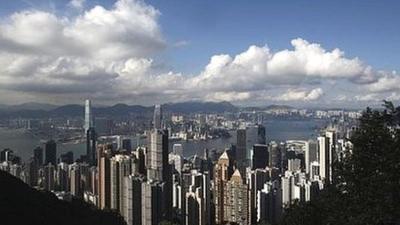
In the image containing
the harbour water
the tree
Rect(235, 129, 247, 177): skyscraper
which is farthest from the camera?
the harbour water

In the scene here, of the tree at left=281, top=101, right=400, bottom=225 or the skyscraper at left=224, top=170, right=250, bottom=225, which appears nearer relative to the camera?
the tree at left=281, top=101, right=400, bottom=225

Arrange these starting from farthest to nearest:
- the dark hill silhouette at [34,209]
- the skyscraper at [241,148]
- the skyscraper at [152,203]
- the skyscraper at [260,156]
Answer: the skyscraper at [241,148] → the skyscraper at [260,156] → the skyscraper at [152,203] → the dark hill silhouette at [34,209]

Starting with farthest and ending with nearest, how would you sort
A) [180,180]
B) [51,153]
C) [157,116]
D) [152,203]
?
[157,116], [51,153], [180,180], [152,203]

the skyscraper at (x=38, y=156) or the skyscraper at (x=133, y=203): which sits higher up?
the skyscraper at (x=38, y=156)

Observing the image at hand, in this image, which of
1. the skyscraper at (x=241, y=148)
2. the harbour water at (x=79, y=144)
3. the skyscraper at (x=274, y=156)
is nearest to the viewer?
the skyscraper at (x=274, y=156)

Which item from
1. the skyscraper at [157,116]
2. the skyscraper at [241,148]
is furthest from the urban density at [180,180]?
the skyscraper at [157,116]

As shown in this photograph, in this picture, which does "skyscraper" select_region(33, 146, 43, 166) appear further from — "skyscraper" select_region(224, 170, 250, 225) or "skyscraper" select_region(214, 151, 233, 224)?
"skyscraper" select_region(224, 170, 250, 225)

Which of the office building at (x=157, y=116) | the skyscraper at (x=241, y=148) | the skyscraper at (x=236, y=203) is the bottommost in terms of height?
the skyscraper at (x=236, y=203)

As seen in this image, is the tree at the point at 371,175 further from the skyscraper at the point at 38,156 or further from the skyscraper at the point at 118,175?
the skyscraper at the point at 38,156

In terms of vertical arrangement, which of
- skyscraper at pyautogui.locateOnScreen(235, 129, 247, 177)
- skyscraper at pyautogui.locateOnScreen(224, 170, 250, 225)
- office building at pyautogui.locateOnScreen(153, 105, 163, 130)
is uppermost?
office building at pyautogui.locateOnScreen(153, 105, 163, 130)

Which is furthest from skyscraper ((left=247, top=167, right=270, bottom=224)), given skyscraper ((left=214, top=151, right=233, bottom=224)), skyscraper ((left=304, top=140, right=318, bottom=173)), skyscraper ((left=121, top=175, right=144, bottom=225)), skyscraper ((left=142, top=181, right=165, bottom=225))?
skyscraper ((left=121, top=175, right=144, bottom=225))

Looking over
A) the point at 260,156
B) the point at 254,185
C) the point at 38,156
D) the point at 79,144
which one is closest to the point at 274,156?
the point at 260,156

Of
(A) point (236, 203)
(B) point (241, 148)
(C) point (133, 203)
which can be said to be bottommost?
(A) point (236, 203)

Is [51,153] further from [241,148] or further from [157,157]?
[241,148]
